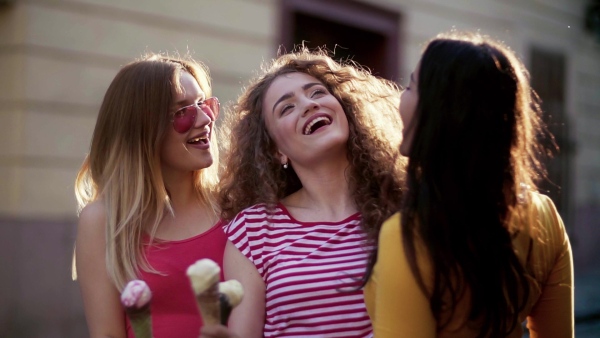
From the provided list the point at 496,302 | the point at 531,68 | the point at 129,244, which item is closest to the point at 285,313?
the point at 129,244

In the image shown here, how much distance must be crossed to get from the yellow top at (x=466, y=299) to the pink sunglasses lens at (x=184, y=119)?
49.3 inches

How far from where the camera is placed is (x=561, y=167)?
39.9 ft

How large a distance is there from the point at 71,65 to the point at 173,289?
12.1 feet

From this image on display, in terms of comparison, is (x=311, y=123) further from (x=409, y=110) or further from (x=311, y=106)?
(x=409, y=110)

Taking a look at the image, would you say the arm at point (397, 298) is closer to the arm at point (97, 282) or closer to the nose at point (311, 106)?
the nose at point (311, 106)

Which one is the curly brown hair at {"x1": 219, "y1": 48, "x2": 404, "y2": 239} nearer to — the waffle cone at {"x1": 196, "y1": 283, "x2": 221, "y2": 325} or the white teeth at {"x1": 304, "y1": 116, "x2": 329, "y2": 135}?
the white teeth at {"x1": 304, "y1": 116, "x2": 329, "y2": 135}

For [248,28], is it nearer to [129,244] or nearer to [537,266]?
[129,244]

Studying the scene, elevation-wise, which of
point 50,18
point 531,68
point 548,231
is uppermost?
point 548,231

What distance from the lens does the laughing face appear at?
2955 mm

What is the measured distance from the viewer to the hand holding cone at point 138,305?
1.95 metres

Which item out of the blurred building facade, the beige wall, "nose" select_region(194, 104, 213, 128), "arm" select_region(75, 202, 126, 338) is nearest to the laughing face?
"nose" select_region(194, 104, 213, 128)

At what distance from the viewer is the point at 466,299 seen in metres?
2.01

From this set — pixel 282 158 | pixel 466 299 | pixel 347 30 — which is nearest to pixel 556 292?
pixel 466 299

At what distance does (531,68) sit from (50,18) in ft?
23.6
